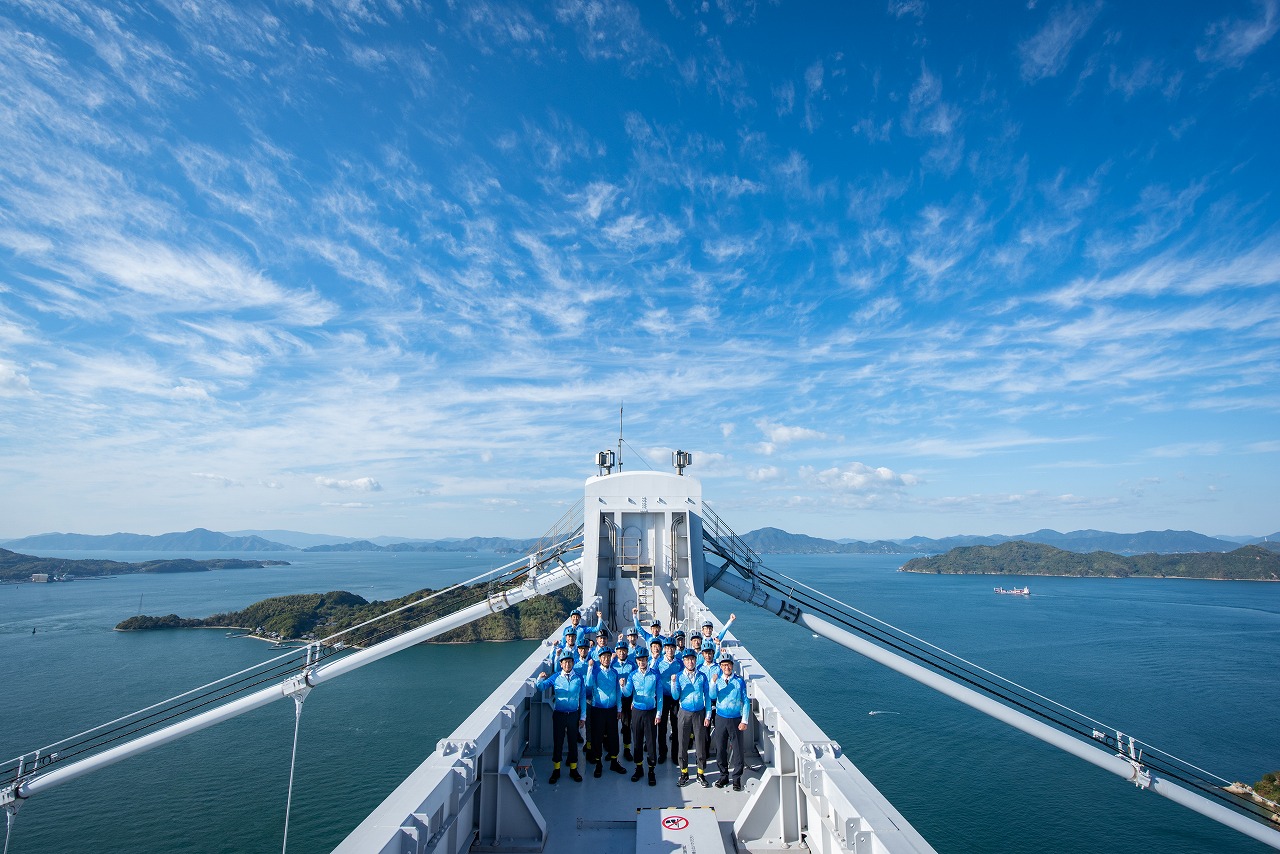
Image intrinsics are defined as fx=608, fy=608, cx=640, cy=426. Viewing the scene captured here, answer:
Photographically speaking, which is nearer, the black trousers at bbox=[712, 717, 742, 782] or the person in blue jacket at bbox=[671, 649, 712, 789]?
the black trousers at bbox=[712, 717, 742, 782]

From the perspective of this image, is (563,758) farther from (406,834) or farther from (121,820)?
(121,820)

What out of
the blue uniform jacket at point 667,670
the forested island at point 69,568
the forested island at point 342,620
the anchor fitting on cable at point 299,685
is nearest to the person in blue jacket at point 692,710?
the blue uniform jacket at point 667,670

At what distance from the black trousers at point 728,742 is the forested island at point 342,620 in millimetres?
53047

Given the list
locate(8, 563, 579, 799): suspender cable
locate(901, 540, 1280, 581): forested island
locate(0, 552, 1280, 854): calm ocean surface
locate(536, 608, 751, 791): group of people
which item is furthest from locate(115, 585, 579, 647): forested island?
locate(901, 540, 1280, 581): forested island

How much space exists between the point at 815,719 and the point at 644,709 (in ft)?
109

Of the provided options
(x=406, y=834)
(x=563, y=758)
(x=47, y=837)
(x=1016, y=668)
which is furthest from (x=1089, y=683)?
(x=47, y=837)

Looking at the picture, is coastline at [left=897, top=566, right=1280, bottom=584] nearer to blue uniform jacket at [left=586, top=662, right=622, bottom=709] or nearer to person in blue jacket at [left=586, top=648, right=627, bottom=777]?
person in blue jacket at [left=586, top=648, right=627, bottom=777]

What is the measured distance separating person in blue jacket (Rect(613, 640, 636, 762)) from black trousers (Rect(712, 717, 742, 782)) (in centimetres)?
111

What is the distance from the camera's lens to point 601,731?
22.2ft

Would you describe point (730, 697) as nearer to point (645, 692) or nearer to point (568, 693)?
point (645, 692)

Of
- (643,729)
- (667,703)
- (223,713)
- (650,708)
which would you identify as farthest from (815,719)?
(223,713)

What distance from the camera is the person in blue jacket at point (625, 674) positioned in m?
6.85

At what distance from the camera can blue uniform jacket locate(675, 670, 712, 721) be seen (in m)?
6.48

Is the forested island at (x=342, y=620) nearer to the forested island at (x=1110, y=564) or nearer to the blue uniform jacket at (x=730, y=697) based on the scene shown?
the blue uniform jacket at (x=730, y=697)
